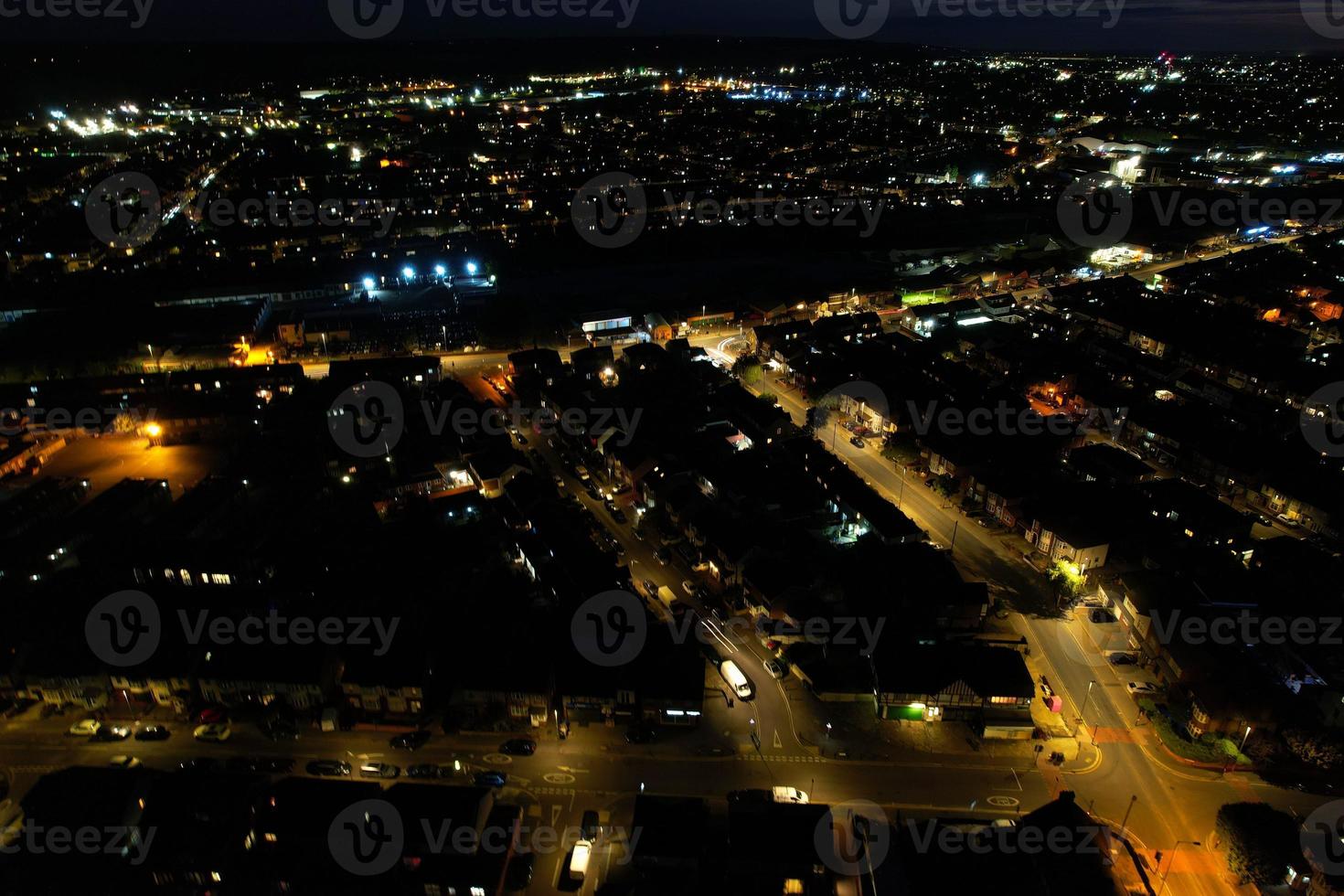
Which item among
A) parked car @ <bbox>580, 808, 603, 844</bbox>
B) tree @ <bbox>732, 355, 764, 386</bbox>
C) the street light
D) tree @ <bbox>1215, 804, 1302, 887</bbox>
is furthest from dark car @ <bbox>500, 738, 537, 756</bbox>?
tree @ <bbox>732, 355, 764, 386</bbox>

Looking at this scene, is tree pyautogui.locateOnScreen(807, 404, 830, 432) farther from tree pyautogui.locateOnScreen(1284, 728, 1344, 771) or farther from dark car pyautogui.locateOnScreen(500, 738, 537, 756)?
dark car pyautogui.locateOnScreen(500, 738, 537, 756)

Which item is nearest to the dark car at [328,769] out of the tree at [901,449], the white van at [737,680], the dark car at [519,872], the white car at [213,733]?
the white car at [213,733]

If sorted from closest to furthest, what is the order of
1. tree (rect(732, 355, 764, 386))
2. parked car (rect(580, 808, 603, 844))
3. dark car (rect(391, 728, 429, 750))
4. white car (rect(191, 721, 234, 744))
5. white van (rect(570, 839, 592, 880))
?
white van (rect(570, 839, 592, 880)), parked car (rect(580, 808, 603, 844)), dark car (rect(391, 728, 429, 750)), white car (rect(191, 721, 234, 744)), tree (rect(732, 355, 764, 386))

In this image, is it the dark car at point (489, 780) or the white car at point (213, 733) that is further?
the white car at point (213, 733)

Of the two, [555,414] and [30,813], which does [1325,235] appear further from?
[30,813]

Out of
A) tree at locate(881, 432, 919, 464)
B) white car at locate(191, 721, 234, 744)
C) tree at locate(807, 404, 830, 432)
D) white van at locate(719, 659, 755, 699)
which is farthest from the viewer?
tree at locate(807, 404, 830, 432)

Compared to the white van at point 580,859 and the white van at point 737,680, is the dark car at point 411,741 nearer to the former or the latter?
the white van at point 580,859
